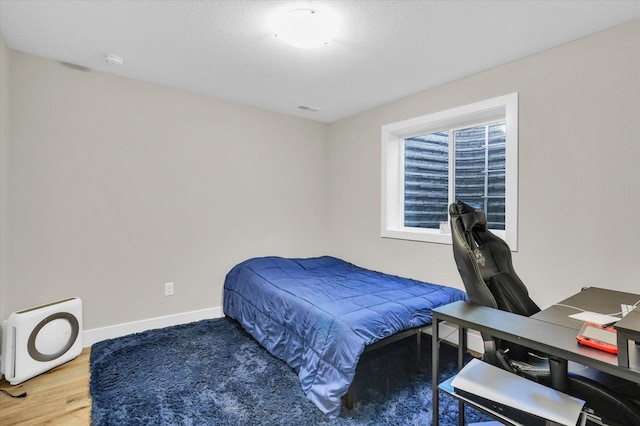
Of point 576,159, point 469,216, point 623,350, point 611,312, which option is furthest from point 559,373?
point 576,159

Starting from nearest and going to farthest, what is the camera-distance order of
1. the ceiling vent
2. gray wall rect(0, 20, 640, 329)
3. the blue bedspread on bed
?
the blue bedspread on bed, gray wall rect(0, 20, 640, 329), the ceiling vent

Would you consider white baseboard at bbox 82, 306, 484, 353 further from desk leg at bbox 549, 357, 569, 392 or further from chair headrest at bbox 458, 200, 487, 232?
desk leg at bbox 549, 357, 569, 392

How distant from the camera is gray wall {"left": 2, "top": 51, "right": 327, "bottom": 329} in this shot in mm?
2461

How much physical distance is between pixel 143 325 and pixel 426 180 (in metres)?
3.11

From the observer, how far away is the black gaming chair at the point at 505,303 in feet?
4.07

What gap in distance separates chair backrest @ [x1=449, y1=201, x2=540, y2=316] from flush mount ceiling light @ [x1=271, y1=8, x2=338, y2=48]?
1.32 metres

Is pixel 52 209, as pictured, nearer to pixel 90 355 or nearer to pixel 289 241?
pixel 90 355

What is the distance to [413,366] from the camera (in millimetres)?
2381

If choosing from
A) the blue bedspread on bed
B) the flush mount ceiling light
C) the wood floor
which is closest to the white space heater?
the wood floor

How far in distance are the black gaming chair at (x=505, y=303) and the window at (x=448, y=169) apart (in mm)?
749

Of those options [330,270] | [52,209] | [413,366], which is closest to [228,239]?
[330,270]

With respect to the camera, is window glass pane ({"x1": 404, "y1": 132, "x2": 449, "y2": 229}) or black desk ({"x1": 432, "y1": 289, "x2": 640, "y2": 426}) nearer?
black desk ({"x1": 432, "y1": 289, "x2": 640, "y2": 426})

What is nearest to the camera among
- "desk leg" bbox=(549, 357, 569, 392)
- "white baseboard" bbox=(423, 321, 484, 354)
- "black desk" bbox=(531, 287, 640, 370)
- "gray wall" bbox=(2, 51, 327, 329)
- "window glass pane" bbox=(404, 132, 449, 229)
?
"black desk" bbox=(531, 287, 640, 370)

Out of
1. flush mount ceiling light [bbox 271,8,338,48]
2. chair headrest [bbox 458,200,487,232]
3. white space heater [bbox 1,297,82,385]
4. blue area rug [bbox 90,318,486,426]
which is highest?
flush mount ceiling light [bbox 271,8,338,48]
